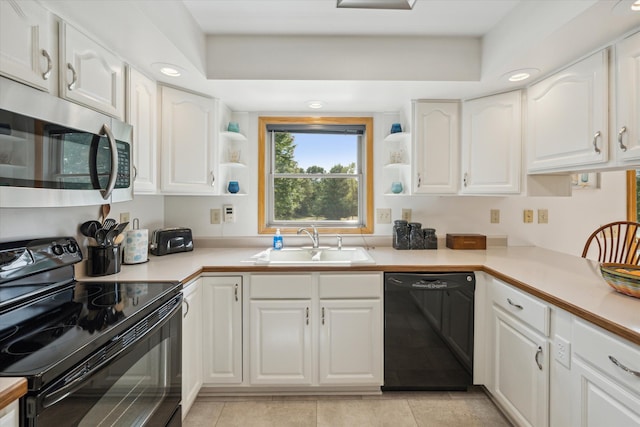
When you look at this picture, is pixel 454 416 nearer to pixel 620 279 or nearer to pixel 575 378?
pixel 575 378

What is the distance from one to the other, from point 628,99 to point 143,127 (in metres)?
2.48

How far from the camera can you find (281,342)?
76.7 inches

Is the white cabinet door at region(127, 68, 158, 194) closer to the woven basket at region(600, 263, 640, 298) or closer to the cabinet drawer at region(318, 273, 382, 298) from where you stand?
the cabinet drawer at region(318, 273, 382, 298)

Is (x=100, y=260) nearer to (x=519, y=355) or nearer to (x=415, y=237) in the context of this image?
(x=415, y=237)

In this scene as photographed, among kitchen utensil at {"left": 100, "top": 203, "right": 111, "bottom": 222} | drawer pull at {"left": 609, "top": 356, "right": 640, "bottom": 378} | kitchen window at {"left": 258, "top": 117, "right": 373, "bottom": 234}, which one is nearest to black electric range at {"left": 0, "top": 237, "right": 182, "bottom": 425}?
kitchen utensil at {"left": 100, "top": 203, "right": 111, "bottom": 222}

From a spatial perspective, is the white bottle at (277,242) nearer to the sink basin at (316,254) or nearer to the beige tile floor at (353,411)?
the sink basin at (316,254)

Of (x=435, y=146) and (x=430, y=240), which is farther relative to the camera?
(x=430, y=240)

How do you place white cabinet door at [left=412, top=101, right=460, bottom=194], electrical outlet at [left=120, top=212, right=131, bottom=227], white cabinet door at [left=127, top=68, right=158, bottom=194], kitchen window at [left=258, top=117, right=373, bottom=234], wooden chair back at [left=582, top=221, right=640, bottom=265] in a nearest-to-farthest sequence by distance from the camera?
white cabinet door at [left=127, top=68, right=158, bottom=194], wooden chair back at [left=582, top=221, right=640, bottom=265], electrical outlet at [left=120, top=212, right=131, bottom=227], white cabinet door at [left=412, top=101, right=460, bottom=194], kitchen window at [left=258, top=117, right=373, bottom=234]

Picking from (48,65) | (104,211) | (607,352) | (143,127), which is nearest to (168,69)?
(143,127)

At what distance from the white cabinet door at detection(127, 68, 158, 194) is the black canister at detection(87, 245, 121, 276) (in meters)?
0.36

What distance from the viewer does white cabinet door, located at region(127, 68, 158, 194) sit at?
1.75m

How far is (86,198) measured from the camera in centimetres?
127

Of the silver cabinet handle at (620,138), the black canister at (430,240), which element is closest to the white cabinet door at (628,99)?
the silver cabinet handle at (620,138)

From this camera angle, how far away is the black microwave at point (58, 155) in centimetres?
97
